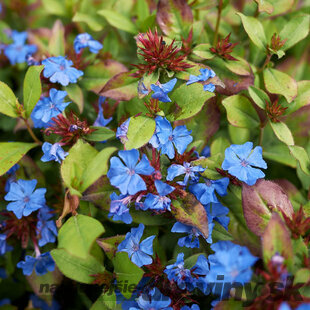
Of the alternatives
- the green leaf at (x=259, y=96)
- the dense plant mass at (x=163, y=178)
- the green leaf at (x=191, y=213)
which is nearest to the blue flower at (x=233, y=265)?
the dense plant mass at (x=163, y=178)

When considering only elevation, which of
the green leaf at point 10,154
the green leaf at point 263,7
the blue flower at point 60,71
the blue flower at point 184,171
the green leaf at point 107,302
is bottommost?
the green leaf at point 107,302

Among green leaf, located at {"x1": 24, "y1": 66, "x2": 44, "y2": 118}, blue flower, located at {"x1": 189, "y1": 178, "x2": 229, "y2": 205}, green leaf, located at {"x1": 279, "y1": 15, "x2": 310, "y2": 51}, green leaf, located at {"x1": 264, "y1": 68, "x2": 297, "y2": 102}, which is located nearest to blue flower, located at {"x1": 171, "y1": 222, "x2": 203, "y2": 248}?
blue flower, located at {"x1": 189, "y1": 178, "x2": 229, "y2": 205}

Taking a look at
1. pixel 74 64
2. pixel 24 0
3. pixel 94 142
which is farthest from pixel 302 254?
pixel 24 0

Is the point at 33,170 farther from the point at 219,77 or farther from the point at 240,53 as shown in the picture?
the point at 240,53

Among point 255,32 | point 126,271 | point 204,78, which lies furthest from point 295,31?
point 126,271

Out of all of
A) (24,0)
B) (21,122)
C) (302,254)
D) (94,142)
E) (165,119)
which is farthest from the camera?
(24,0)

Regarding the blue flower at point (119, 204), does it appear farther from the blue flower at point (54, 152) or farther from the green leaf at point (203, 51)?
the green leaf at point (203, 51)

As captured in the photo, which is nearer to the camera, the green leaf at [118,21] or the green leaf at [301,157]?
the green leaf at [301,157]
